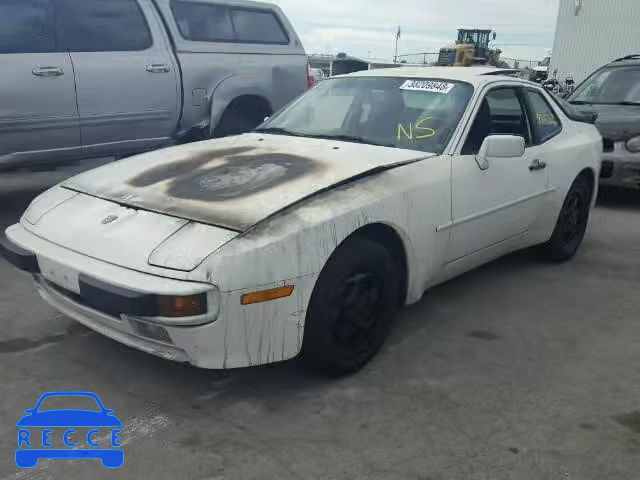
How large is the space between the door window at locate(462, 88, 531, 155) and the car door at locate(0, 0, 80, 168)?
3593 millimetres

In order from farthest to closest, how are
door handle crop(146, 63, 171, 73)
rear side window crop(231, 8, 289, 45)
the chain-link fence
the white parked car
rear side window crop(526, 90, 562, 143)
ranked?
the chain-link fence
rear side window crop(231, 8, 289, 45)
door handle crop(146, 63, 171, 73)
rear side window crop(526, 90, 562, 143)
the white parked car

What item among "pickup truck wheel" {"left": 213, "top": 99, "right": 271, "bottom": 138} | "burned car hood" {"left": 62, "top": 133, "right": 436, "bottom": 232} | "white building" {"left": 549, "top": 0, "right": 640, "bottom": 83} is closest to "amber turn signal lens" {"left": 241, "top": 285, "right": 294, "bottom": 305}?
"burned car hood" {"left": 62, "top": 133, "right": 436, "bottom": 232}

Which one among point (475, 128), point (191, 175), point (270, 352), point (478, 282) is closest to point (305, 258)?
point (270, 352)

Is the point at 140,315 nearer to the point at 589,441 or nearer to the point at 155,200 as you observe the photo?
the point at 155,200

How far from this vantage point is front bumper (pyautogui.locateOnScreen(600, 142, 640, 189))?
6.79 m

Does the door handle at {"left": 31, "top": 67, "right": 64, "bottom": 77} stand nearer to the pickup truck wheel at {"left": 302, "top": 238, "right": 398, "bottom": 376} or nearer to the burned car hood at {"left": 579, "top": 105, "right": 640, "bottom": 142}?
the pickup truck wheel at {"left": 302, "top": 238, "right": 398, "bottom": 376}

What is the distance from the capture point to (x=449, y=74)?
4141mm

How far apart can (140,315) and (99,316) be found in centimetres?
40

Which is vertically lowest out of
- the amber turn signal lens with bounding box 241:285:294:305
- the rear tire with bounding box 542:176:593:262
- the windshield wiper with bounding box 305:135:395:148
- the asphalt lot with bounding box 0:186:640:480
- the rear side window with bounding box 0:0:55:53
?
the asphalt lot with bounding box 0:186:640:480

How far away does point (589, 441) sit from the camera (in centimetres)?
261

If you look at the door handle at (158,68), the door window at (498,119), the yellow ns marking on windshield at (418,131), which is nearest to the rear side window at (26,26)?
the door handle at (158,68)

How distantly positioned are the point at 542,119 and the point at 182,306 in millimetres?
3246

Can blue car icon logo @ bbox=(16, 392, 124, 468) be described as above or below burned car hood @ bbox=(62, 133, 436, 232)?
below

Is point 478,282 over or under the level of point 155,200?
under
